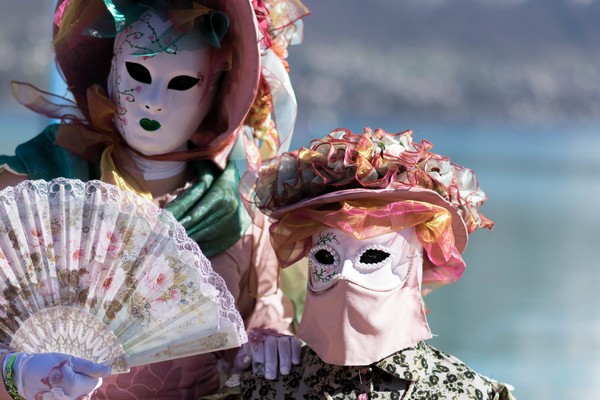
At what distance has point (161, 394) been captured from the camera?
204cm

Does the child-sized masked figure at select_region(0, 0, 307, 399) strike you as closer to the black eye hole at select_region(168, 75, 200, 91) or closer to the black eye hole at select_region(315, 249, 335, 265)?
the black eye hole at select_region(168, 75, 200, 91)

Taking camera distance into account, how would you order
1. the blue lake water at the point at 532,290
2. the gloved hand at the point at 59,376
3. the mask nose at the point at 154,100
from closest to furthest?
the gloved hand at the point at 59,376 → the mask nose at the point at 154,100 → the blue lake water at the point at 532,290

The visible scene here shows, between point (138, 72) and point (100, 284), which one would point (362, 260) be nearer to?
point (100, 284)

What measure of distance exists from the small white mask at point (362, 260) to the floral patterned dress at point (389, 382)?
15cm

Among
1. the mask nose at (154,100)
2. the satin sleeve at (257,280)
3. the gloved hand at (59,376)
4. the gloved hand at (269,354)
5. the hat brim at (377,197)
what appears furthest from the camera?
the satin sleeve at (257,280)

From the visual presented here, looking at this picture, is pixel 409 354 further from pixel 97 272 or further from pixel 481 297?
pixel 481 297

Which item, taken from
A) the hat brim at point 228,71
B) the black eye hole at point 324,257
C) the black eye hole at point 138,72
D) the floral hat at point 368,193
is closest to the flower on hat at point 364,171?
the floral hat at point 368,193

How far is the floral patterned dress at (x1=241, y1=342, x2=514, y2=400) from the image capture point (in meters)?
1.83

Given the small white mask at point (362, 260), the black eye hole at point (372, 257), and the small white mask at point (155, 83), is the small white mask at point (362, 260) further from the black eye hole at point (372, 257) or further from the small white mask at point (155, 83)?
the small white mask at point (155, 83)

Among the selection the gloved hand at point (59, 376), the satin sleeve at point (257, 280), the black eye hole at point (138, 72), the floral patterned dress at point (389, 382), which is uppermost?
the black eye hole at point (138, 72)

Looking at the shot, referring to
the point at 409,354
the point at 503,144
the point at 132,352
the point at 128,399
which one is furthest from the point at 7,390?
the point at 503,144

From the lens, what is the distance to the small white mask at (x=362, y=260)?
5.94ft

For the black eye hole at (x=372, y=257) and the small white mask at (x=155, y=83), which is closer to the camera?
the black eye hole at (x=372, y=257)

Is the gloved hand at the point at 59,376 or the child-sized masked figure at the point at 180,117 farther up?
the child-sized masked figure at the point at 180,117
